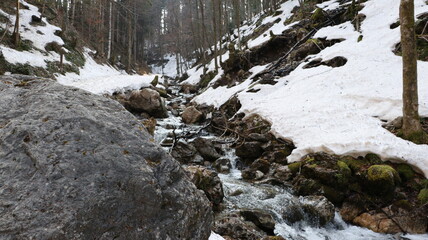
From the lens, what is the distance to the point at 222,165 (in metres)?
9.61

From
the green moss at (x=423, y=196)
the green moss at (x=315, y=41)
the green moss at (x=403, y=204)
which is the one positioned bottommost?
the green moss at (x=403, y=204)

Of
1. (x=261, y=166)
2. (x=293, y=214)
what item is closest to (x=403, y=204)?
(x=293, y=214)

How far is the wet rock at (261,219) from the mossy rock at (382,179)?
2840 millimetres

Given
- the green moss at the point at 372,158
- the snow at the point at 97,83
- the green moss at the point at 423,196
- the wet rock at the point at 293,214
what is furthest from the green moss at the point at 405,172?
the snow at the point at 97,83

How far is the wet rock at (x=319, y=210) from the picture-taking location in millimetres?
6055

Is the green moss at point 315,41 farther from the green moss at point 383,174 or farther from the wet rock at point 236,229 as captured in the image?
the wet rock at point 236,229

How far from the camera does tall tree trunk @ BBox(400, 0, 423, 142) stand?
22.5 ft

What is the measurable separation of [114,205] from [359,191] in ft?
21.4

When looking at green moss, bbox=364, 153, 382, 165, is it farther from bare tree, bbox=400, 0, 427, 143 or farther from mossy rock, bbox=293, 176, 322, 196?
mossy rock, bbox=293, 176, 322, 196

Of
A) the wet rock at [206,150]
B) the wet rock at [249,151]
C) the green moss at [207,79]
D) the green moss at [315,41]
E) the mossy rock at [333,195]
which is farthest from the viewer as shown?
the green moss at [207,79]

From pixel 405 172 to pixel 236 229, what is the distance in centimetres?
485

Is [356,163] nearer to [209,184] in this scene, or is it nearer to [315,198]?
[315,198]

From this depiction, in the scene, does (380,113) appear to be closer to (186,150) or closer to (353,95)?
(353,95)

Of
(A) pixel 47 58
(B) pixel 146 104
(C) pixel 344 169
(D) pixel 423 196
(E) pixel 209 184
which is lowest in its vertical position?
(D) pixel 423 196
